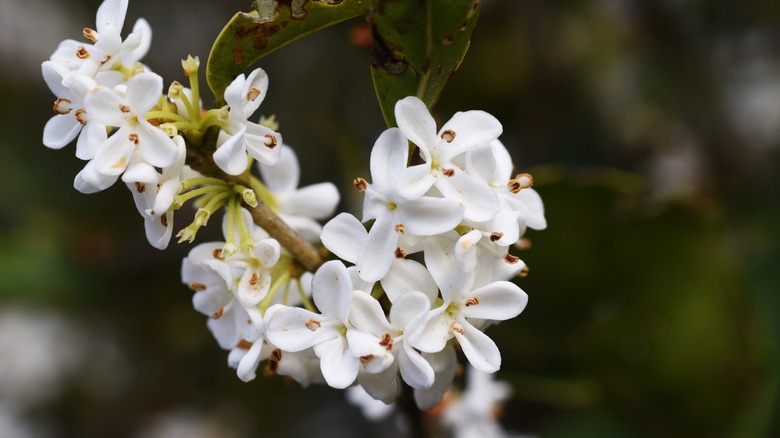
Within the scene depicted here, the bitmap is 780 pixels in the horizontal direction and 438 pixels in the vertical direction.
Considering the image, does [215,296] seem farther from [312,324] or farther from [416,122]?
[416,122]

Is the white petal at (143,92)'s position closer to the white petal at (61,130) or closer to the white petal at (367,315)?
the white petal at (61,130)

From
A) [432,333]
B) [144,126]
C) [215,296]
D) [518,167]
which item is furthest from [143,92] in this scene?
[518,167]

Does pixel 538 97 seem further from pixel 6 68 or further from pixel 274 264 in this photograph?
pixel 6 68

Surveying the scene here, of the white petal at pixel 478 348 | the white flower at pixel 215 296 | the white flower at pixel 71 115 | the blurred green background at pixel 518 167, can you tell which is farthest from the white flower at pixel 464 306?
the blurred green background at pixel 518 167

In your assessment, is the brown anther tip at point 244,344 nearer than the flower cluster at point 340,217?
No

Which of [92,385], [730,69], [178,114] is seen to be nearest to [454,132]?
[178,114]

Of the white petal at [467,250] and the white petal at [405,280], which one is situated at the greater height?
the white petal at [467,250]
